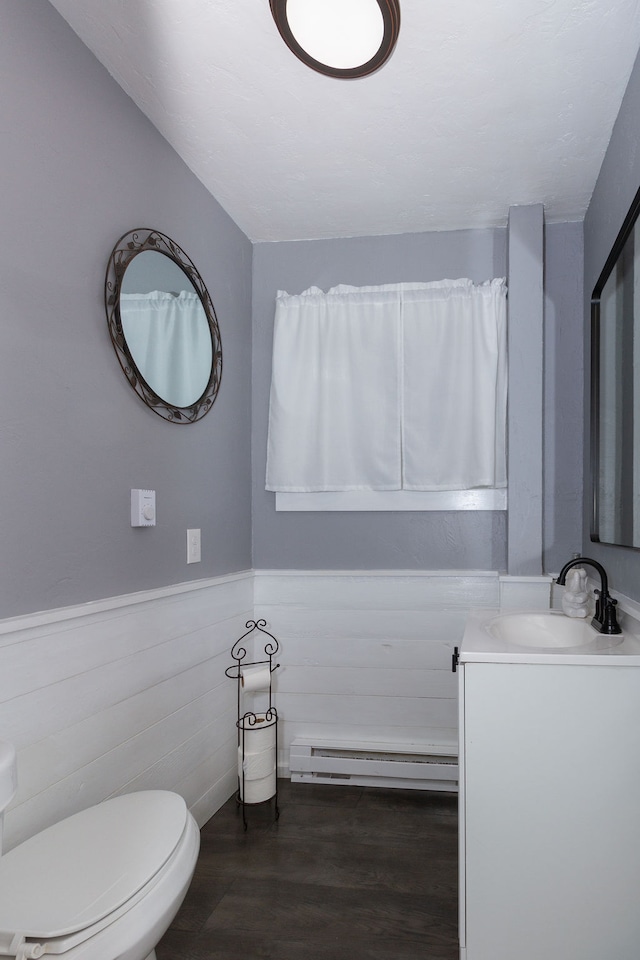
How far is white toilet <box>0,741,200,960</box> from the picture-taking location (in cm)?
109

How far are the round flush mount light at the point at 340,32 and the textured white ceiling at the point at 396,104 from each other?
0.10 metres

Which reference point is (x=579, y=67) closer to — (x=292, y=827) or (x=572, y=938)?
(x=572, y=938)

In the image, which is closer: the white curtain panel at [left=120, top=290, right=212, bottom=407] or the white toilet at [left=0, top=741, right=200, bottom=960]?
the white toilet at [left=0, top=741, right=200, bottom=960]

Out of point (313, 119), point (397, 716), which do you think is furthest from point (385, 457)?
point (313, 119)

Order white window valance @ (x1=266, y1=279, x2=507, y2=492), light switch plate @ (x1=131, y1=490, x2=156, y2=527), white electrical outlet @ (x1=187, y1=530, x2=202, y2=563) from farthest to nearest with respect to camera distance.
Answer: white window valance @ (x1=266, y1=279, x2=507, y2=492), white electrical outlet @ (x1=187, y1=530, x2=202, y2=563), light switch plate @ (x1=131, y1=490, x2=156, y2=527)

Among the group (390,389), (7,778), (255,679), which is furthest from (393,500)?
(7,778)

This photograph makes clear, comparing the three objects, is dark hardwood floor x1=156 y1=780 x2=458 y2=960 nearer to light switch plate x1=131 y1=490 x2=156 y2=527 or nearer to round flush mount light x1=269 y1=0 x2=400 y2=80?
light switch plate x1=131 y1=490 x2=156 y2=527

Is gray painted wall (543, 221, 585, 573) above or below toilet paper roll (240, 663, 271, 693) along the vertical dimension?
above

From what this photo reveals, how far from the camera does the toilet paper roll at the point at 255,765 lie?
256 centimetres

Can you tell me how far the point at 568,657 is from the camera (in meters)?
1.63

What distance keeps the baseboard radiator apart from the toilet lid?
1.49 meters

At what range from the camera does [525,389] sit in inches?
112

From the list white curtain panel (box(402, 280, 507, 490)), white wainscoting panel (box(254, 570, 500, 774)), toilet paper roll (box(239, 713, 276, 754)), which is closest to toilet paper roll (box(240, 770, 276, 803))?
toilet paper roll (box(239, 713, 276, 754))

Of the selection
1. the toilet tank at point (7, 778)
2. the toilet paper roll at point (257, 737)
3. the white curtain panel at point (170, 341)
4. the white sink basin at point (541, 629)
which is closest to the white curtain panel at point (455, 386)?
the white sink basin at point (541, 629)
